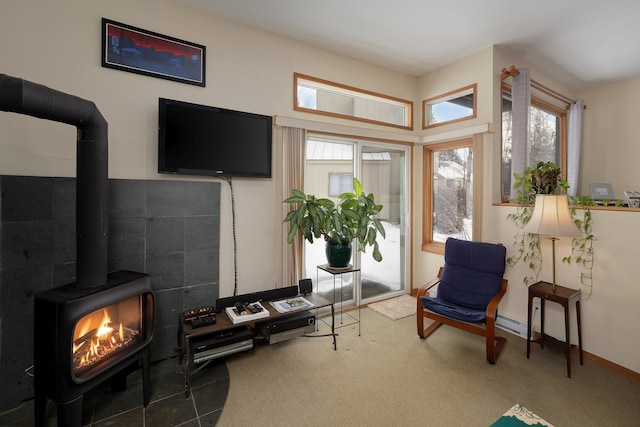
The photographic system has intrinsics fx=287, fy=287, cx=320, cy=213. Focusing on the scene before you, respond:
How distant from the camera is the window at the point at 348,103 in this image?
330 cm

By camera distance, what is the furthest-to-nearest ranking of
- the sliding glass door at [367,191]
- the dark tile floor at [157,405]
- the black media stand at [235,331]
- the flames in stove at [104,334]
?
1. the sliding glass door at [367,191]
2. the black media stand at [235,331]
3. the dark tile floor at [157,405]
4. the flames in stove at [104,334]

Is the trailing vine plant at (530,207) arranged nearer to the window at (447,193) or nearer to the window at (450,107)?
the window at (447,193)

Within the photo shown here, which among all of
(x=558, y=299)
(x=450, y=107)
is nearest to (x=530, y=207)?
(x=558, y=299)

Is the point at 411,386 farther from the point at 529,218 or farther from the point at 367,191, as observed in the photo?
the point at 367,191

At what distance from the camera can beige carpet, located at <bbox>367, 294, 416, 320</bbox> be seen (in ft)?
11.8

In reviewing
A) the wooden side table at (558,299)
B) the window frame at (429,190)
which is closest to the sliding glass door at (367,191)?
the window frame at (429,190)

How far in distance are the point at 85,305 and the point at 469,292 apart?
3.25 m

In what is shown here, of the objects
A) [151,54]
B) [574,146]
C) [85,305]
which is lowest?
[85,305]

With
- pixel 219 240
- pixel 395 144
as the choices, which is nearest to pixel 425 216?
pixel 395 144

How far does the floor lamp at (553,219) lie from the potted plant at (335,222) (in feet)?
4.56

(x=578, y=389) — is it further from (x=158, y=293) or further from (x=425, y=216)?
(x=158, y=293)

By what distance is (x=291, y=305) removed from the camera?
8.87 ft

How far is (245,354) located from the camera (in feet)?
8.85

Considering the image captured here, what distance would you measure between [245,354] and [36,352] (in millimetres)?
1503
